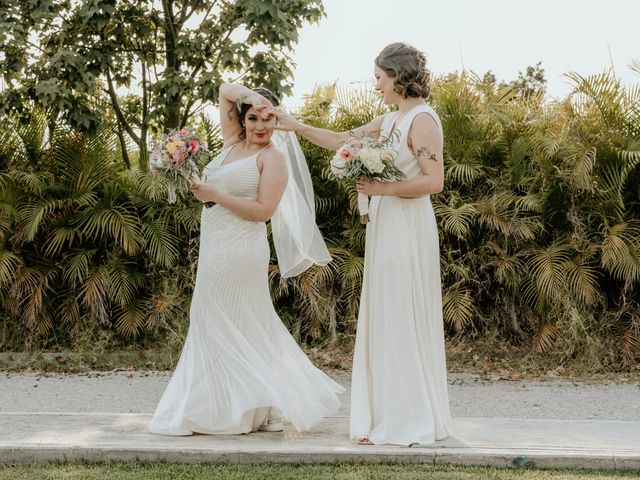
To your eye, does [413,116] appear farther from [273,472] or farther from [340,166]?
[273,472]

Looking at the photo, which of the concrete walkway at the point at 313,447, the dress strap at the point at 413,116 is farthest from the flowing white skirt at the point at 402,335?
the dress strap at the point at 413,116

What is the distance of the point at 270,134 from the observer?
19.9 feet

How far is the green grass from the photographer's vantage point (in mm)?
5219

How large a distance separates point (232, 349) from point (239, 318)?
0.20 m

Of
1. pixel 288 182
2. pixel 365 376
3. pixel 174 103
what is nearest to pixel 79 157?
pixel 174 103

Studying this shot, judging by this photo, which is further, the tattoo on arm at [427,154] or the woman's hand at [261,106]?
the woman's hand at [261,106]

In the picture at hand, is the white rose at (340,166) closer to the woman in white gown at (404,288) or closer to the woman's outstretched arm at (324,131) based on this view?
the woman in white gown at (404,288)

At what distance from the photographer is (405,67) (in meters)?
5.60

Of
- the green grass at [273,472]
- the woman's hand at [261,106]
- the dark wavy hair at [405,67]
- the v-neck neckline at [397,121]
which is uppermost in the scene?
the dark wavy hair at [405,67]

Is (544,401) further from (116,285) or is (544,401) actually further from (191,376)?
(116,285)

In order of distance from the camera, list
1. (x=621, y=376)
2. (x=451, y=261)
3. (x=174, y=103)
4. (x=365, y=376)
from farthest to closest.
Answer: (x=174, y=103), (x=451, y=261), (x=621, y=376), (x=365, y=376)

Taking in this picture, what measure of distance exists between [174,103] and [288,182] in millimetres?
5661

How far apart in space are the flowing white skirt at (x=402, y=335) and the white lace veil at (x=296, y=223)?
0.53 m

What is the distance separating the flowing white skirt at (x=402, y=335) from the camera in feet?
Result: 18.9
